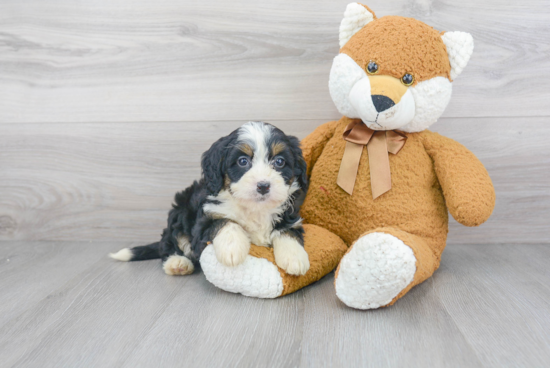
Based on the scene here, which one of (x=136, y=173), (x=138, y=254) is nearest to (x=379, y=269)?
(x=138, y=254)

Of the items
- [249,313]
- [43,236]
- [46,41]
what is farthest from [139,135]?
[249,313]

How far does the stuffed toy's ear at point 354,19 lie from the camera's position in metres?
1.64

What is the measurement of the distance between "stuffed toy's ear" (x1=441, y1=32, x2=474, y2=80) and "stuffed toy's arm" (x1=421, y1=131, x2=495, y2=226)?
28 cm

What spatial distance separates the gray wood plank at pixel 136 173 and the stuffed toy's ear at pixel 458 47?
526 millimetres

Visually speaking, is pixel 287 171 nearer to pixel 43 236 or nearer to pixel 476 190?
pixel 476 190

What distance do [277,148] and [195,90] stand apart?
2.62 ft

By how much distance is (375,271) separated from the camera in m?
1.29

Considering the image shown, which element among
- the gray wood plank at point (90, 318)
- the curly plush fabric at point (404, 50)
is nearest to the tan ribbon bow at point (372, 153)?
the curly plush fabric at point (404, 50)

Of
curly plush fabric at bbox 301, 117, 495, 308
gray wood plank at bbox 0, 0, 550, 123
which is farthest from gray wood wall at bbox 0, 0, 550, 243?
curly plush fabric at bbox 301, 117, 495, 308

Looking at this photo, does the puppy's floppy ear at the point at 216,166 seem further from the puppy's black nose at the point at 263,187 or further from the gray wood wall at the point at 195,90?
the gray wood wall at the point at 195,90

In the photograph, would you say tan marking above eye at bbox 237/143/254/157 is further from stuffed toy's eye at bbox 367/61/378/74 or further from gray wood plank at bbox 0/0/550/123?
gray wood plank at bbox 0/0/550/123

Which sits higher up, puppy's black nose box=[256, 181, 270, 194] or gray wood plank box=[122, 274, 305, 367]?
puppy's black nose box=[256, 181, 270, 194]

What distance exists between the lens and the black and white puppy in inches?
55.9

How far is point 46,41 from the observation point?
82.9 inches
